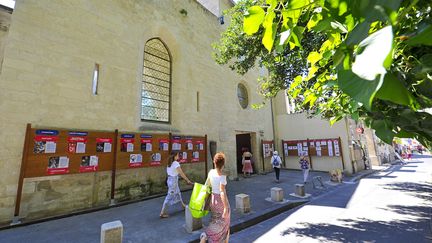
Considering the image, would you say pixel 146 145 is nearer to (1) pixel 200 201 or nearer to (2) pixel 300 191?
(1) pixel 200 201

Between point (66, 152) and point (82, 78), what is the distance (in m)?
2.34

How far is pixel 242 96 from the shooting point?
15.4m

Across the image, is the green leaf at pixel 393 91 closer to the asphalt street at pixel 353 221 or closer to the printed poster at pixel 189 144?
the asphalt street at pixel 353 221

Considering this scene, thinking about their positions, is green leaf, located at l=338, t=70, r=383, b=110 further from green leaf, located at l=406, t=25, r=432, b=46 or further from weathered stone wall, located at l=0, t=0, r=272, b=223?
weathered stone wall, located at l=0, t=0, r=272, b=223

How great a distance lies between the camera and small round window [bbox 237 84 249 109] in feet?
49.5

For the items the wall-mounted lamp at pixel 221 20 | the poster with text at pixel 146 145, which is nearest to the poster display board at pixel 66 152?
the poster with text at pixel 146 145

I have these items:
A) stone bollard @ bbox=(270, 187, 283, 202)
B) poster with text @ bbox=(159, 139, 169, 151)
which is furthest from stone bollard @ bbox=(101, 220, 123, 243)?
stone bollard @ bbox=(270, 187, 283, 202)

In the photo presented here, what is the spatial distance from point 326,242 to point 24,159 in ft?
24.1

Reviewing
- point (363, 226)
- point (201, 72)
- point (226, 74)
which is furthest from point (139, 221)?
point (226, 74)

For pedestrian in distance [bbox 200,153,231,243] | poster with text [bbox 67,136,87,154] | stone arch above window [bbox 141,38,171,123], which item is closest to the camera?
pedestrian in distance [bbox 200,153,231,243]

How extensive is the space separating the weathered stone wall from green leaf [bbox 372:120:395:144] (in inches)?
289

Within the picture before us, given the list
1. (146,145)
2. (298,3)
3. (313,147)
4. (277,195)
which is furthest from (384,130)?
(313,147)

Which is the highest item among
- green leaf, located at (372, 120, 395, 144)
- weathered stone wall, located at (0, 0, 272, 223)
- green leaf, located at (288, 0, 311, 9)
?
weathered stone wall, located at (0, 0, 272, 223)

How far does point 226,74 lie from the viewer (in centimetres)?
1334
